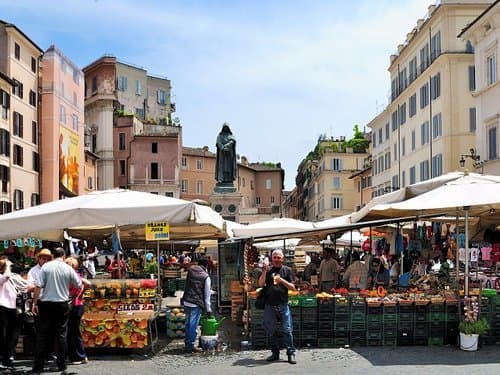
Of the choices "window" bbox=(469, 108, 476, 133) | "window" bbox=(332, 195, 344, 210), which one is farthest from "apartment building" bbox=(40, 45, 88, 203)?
"window" bbox=(332, 195, 344, 210)

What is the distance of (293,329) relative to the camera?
11.7 m

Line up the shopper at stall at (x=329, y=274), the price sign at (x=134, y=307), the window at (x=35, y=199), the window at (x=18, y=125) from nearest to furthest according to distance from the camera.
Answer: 1. the price sign at (x=134, y=307)
2. the shopper at stall at (x=329, y=274)
3. the window at (x=18, y=125)
4. the window at (x=35, y=199)

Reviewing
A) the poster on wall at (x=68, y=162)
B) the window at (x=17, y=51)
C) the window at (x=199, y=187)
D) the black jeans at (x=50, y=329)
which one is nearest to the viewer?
the black jeans at (x=50, y=329)

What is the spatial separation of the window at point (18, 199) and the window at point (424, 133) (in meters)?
27.0

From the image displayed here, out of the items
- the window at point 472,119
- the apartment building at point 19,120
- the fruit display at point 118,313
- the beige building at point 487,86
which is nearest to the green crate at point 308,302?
the fruit display at point 118,313

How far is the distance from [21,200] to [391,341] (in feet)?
137

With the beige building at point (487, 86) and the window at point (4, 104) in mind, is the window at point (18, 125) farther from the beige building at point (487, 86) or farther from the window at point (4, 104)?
the beige building at point (487, 86)

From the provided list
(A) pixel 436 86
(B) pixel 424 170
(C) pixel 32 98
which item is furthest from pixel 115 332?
(C) pixel 32 98

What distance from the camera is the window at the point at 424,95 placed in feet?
153

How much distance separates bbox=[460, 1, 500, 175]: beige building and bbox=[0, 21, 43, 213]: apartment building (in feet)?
92.6

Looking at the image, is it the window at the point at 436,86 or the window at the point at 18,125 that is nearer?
the window at the point at 436,86

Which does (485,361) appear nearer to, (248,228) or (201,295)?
(201,295)

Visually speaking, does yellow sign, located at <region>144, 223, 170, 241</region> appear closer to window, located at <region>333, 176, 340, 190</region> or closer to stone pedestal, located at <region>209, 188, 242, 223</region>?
stone pedestal, located at <region>209, 188, 242, 223</region>

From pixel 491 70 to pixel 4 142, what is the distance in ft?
97.4
